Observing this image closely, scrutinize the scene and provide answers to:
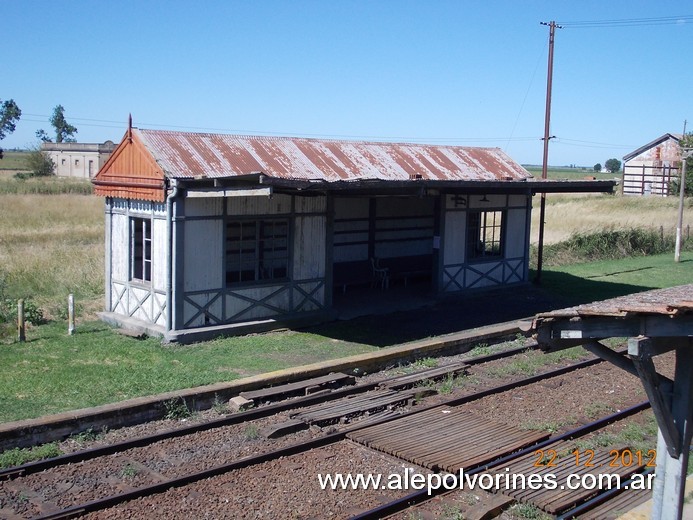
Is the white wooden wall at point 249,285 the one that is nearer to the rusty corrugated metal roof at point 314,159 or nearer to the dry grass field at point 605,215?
the rusty corrugated metal roof at point 314,159

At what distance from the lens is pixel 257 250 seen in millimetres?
14633

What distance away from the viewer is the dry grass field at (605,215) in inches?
1307

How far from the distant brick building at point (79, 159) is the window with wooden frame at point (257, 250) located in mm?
62566

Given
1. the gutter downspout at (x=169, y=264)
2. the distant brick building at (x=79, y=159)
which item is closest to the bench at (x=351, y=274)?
the gutter downspout at (x=169, y=264)

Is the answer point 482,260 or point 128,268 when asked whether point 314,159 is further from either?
point 482,260

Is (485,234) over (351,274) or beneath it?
over

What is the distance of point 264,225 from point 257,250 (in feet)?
1.68

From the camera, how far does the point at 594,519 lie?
23.2 feet

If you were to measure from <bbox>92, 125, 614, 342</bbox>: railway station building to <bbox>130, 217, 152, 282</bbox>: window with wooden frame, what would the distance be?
0.02 meters

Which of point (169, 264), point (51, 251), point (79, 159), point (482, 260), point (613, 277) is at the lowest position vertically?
point (613, 277)

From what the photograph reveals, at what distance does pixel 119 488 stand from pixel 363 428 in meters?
3.22

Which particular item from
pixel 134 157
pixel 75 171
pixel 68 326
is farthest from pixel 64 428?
pixel 75 171

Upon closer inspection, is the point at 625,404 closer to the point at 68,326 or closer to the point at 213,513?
the point at 213,513
